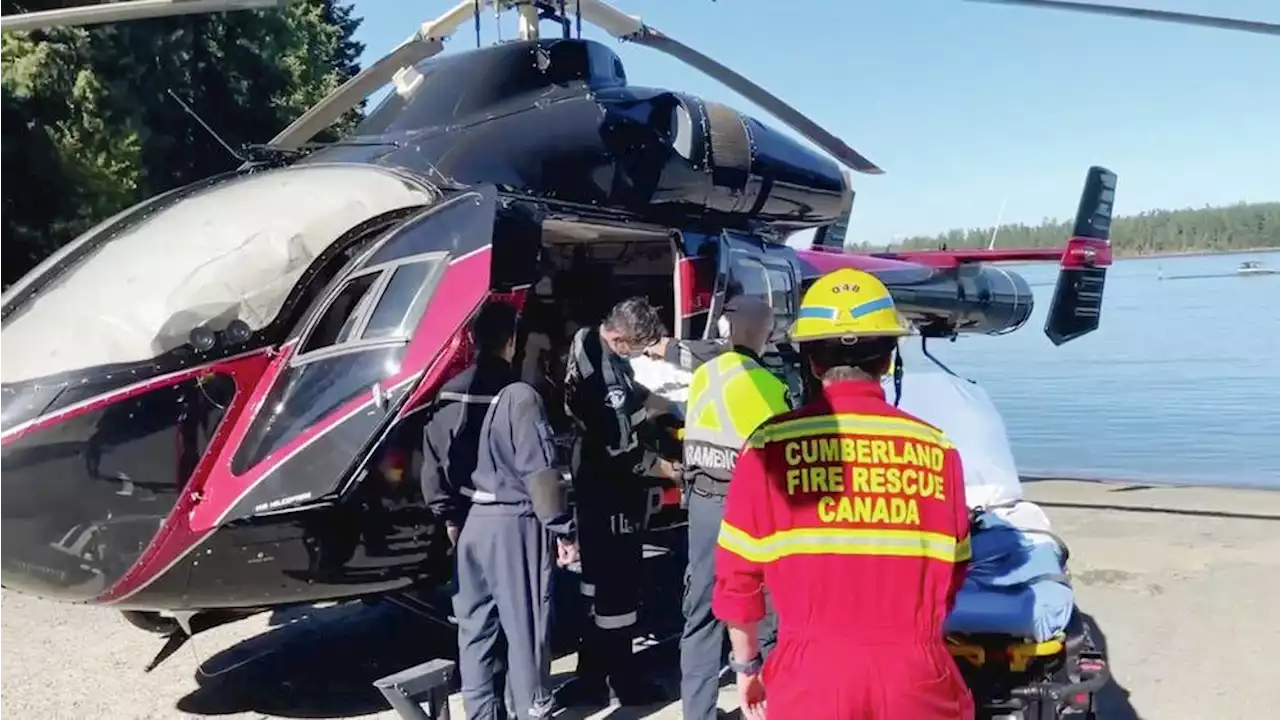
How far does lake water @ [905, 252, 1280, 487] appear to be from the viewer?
50.7 ft

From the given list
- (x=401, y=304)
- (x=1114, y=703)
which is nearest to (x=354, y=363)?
(x=401, y=304)

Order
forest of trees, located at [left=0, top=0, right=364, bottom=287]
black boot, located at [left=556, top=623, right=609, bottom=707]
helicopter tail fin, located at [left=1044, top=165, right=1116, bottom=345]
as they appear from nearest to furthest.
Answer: black boot, located at [left=556, top=623, right=609, bottom=707] < helicopter tail fin, located at [left=1044, top=165, right=1116, bottom=345] < forest of trees, located at [left=0, top=0, right=364, bottom=287]

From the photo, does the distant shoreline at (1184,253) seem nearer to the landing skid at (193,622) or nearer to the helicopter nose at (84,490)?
the landing skid at (193,622)

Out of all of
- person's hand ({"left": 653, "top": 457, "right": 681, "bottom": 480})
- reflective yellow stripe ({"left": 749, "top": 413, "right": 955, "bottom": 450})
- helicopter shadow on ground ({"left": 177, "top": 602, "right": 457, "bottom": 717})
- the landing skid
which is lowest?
helicopter shadow on ground ({"left": 177, "top": 602, "right": 457, "bottom": 717})

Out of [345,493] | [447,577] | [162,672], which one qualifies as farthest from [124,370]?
[162,672]

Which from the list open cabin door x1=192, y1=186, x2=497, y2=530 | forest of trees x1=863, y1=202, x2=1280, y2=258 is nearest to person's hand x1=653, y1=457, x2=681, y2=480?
open cabin door x1=192, y1=186, x2=497, y2=530

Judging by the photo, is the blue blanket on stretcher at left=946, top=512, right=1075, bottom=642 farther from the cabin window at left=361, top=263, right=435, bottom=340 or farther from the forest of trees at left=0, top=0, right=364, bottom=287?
the forest of trees at left=0, top=0, right=364, bottom=287

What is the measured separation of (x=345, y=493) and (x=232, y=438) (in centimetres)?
55

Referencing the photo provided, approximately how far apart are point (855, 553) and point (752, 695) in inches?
21.5

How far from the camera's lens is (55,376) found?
14.0 feet

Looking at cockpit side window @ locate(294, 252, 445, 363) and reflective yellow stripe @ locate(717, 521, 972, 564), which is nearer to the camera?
reflective yellow stripe @ locate(717, 521, 972, 564)

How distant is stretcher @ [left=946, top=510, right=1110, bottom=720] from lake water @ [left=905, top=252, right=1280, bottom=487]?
9.28 feet

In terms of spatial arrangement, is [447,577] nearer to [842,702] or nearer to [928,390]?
[928,390]

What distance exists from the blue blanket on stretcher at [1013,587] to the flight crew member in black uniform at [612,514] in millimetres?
1594
